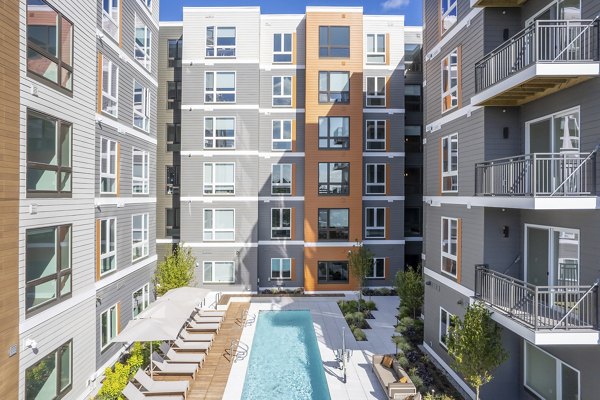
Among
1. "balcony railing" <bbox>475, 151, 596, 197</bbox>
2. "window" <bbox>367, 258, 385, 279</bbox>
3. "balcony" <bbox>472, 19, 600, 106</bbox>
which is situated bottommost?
"window" <bbox>367, 258, 385, 279</bbox>

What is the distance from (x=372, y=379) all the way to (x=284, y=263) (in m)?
11.8

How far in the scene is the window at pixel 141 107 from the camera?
14.8 m

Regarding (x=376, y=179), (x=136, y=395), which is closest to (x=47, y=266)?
(x=136, y=395)

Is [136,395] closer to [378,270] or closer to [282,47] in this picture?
[378,270]

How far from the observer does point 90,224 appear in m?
10.9

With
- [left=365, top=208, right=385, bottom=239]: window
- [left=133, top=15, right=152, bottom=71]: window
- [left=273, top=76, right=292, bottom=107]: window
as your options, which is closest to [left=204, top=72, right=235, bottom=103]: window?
[left=273, top=76, right=292, bottom=107]: window

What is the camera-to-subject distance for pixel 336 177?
22.2 meters

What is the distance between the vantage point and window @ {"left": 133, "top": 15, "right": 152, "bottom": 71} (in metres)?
14.9

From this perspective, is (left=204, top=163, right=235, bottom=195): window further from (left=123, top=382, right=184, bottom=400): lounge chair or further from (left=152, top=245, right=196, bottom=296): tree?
(left=123, top=382, right=184, bottom=400): lounge chair

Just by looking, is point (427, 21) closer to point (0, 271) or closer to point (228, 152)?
point (228, 152)

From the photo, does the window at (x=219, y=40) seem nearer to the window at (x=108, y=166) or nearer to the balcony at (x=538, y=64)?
the window at (x=108, y=166)

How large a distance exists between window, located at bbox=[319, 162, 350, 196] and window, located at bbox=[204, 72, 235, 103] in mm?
7256

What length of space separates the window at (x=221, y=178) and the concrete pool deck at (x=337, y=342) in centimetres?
685

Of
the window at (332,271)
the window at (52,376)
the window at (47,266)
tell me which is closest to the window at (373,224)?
the window at (332,271)
